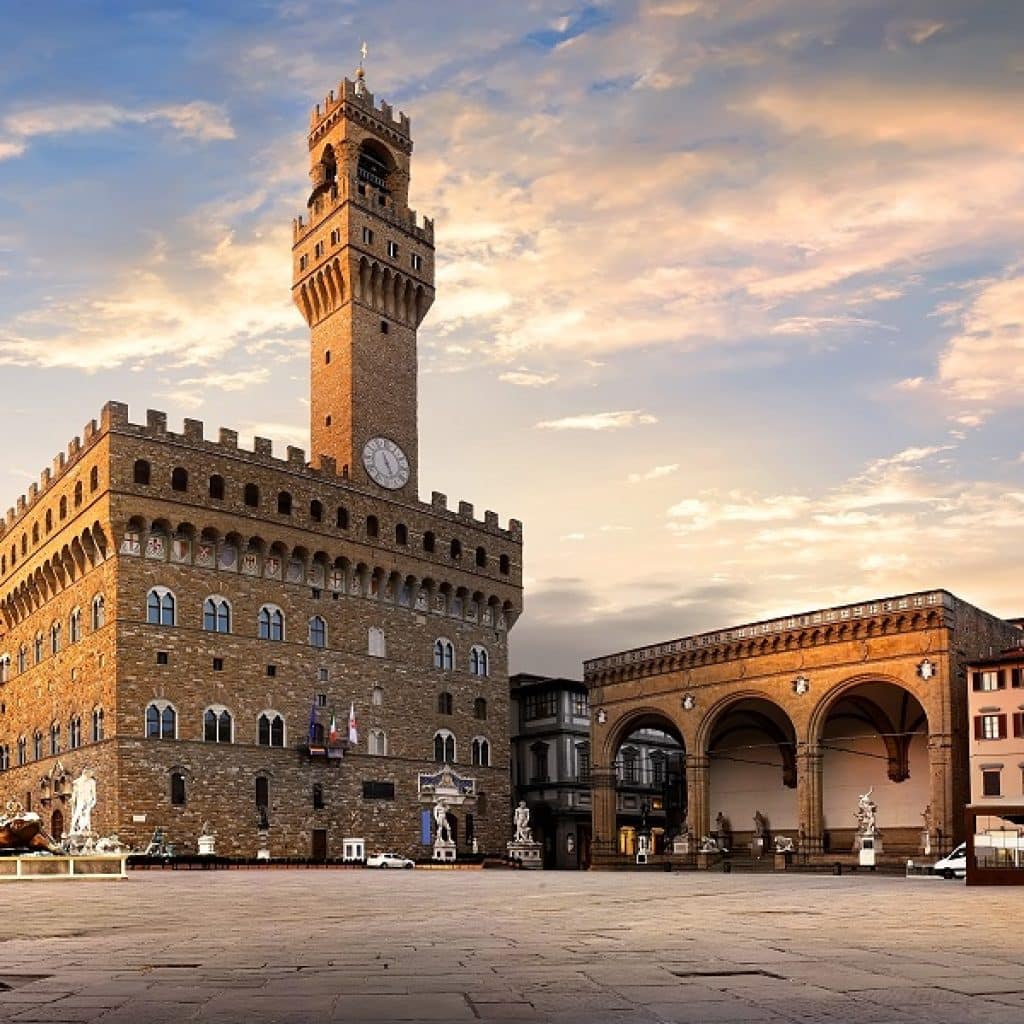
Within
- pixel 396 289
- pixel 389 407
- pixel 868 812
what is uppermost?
pixel 396 289

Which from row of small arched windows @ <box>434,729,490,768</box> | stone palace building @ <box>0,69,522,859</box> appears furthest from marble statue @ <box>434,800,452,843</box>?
row of small arched windows @ <box>434,729,490,768</box>

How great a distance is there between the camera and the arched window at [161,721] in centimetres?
5044

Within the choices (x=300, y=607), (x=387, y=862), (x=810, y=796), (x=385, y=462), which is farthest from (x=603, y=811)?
(x=385, y=462)

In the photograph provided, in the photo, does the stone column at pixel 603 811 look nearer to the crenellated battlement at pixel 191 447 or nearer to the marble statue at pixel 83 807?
the crenellated battlement at pixel 191 447

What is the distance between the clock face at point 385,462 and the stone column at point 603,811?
662 inches

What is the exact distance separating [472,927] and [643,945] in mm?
3376

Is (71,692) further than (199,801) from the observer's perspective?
Yes

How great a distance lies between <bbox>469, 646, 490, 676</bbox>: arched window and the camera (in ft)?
211

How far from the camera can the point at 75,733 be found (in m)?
53.5

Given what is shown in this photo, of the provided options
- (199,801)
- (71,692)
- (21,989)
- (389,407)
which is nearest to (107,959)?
(21,989)

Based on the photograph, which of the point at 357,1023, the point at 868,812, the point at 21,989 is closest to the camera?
the point at 357,1023

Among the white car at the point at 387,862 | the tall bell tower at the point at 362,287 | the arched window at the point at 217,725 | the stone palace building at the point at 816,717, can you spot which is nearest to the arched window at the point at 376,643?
the tall bell tower at the point at 362,287

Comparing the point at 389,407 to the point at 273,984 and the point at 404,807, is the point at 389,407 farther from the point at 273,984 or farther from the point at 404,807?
the point at 273,984

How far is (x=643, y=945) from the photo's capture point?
42.2 ft
